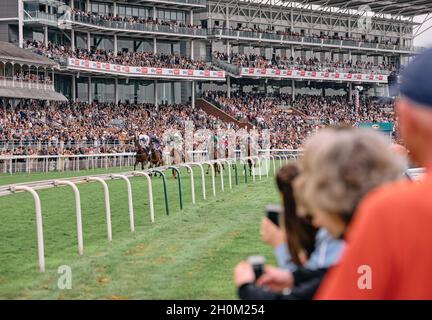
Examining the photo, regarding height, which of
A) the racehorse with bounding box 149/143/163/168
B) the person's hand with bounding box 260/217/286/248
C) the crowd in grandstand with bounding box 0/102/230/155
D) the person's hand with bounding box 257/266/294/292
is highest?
the crowd in grandstand with bounding box 0/102/230/155

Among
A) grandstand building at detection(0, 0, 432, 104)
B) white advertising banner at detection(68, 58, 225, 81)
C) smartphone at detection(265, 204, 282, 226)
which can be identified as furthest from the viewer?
grandstand building at detection(0, 0, 432, 104)

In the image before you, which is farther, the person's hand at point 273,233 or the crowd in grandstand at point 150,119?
the crowd in grandstand at point 150,119

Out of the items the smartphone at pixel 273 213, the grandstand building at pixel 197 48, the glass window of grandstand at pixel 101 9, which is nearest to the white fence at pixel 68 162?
the grandstand building at pixel 197 48

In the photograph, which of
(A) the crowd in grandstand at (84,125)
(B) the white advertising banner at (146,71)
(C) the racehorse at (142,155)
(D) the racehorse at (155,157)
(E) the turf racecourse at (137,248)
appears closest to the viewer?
(E) the turf racecourse at (137,248)

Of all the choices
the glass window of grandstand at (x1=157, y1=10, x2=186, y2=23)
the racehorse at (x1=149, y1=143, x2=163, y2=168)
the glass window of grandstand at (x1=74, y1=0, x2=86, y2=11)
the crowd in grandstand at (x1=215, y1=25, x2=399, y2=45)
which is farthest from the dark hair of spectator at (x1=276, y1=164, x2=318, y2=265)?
the crowd in grandstand at (x1=215, y1=25, x2=399, y2=45)

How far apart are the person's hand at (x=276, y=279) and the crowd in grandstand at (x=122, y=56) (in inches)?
1916

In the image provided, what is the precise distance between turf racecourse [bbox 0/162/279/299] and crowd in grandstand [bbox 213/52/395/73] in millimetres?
50577

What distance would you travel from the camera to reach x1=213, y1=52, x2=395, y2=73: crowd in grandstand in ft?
222

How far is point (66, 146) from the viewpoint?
113ft

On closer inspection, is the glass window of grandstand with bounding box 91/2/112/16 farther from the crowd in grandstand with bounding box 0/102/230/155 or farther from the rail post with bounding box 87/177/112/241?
the rail post with bounding box 87/177/112/241

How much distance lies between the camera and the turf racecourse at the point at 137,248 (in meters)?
7.27

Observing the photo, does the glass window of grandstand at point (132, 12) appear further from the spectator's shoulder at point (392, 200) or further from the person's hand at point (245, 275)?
the spectator's shoulder at point (392, 200)

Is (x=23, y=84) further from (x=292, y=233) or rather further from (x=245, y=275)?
(x=245, y=275)
